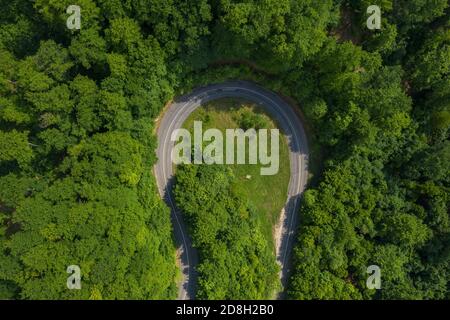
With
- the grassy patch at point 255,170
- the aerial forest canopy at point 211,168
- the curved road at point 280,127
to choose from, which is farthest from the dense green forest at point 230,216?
the curved road at point 280,127

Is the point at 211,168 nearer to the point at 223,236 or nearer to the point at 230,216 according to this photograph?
the point at 230,216

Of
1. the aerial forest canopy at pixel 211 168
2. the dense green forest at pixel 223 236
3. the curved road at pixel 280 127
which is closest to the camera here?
the aerial forest canopy at pixel 211 168

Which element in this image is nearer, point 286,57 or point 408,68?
point 286,57

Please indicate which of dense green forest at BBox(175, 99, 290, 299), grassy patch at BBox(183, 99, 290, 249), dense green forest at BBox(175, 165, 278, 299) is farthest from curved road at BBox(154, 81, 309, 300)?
dense green forest at BBox(175, 165, 278, 299)

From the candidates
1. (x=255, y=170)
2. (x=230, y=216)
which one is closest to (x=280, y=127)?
(x=255, y=170)

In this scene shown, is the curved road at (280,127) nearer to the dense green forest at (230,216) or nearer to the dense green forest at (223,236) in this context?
the dense green forest at (230,216)

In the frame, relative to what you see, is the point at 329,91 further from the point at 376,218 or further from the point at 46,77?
the point at 46,77

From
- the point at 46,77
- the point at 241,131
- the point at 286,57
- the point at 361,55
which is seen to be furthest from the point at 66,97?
the point at 361,55
